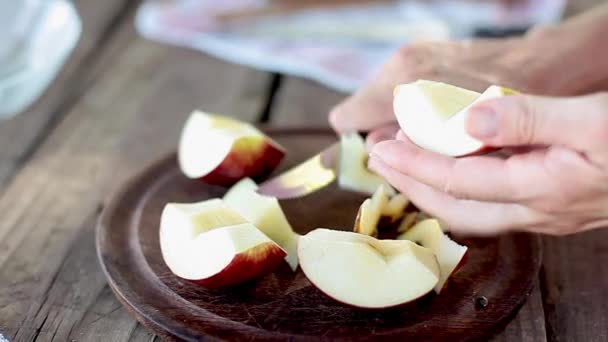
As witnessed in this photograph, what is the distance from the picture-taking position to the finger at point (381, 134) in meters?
1.07

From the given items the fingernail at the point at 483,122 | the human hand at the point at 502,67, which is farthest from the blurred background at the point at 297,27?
the fingernail at the point at 483,122

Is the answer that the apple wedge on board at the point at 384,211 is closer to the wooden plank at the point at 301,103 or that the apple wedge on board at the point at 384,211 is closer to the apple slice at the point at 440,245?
the apple slice at the point at 440,245

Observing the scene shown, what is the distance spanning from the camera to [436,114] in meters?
0.88

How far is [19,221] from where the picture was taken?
113 cm

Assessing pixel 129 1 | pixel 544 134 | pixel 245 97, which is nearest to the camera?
pixel 544 134

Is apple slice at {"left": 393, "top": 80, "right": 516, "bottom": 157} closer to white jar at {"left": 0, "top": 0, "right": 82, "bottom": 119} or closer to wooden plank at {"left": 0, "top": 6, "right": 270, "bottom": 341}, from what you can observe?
wooden plank at {"left": 0, "top": 6, "right": 270, "bottom": 341}

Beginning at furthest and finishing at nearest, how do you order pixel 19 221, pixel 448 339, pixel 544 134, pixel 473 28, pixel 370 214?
pixel 473 28 → pixel 19 221 → pixel 370 214 → pixel 448 339 → pixel 544 134

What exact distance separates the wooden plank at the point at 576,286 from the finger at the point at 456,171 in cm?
22

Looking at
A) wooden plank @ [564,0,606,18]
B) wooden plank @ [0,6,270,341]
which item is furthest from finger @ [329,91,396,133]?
wooden plank @ [564,0,606,18]

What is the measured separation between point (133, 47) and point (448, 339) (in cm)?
109

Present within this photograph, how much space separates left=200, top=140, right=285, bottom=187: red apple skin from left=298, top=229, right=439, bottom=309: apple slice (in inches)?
10.0

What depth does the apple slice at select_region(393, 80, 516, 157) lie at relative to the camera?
85 centimetres

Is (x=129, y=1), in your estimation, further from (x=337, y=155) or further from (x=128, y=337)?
(x=128, y=337)

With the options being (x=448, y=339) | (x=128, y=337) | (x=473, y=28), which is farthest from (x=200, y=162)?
(x=473, y=28)
